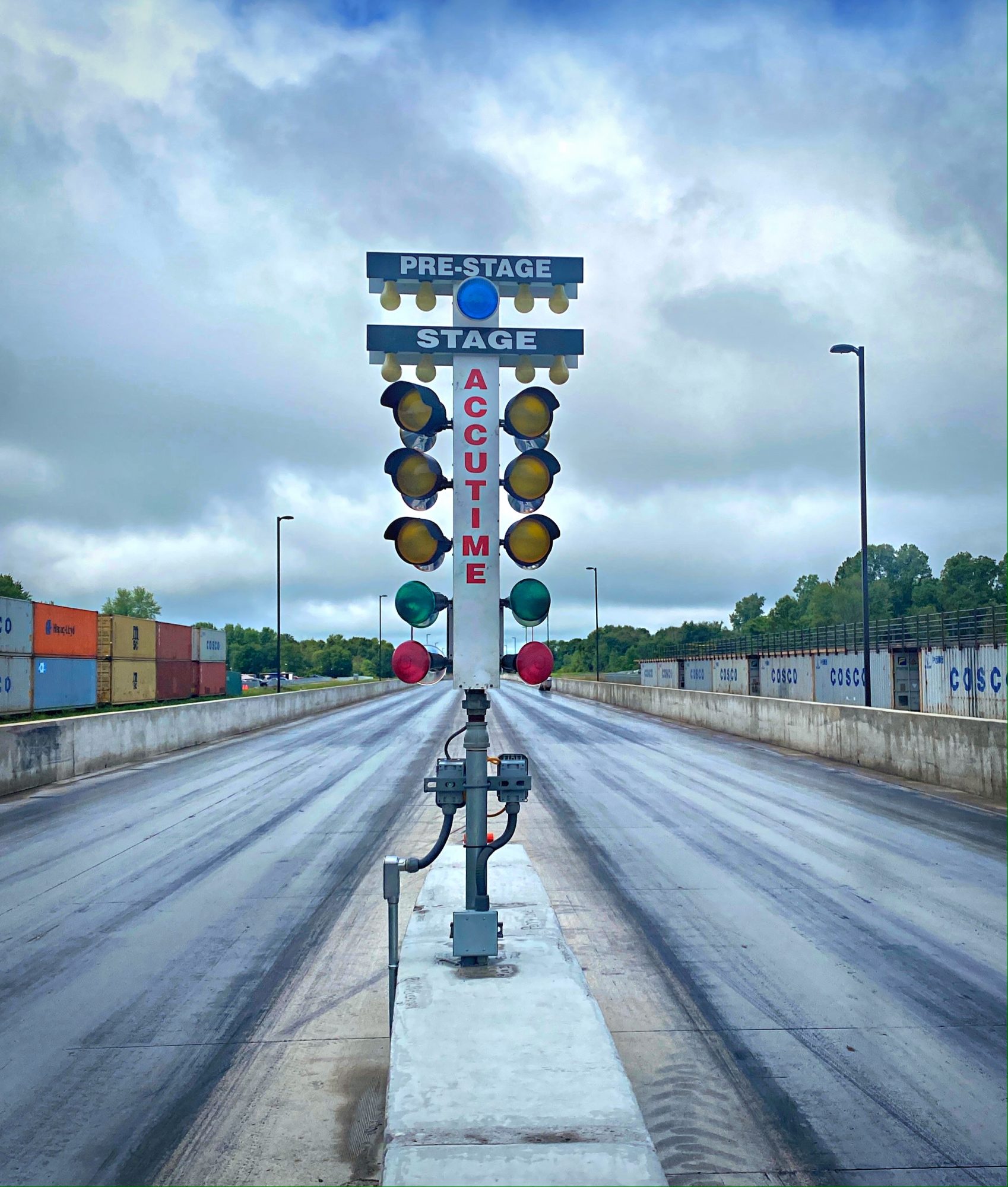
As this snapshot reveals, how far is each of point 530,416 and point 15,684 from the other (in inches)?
1078

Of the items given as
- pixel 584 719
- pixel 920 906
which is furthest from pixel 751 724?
pixel 920 906

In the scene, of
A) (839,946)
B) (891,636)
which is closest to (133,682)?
(891,636)

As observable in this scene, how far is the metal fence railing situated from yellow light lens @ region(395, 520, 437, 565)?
2343cm

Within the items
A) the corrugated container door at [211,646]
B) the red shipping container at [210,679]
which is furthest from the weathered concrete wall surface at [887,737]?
the corrugated container door at [211,646]

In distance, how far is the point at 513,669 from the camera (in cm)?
530

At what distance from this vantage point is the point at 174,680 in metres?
42.6

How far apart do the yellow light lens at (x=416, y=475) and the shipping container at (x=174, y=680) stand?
38.0 meters

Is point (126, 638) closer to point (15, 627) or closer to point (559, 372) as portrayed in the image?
point (15, 627)

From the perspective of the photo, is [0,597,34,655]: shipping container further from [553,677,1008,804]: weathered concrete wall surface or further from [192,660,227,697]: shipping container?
[553,677,1008,804]: weathered concrete wall surface

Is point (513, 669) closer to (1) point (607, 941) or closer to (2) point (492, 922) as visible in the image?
(2) point (492, 922)

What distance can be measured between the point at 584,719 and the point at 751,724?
38.4ft

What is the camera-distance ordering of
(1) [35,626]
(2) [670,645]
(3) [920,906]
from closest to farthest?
(3) [920,906], (1) [35,626], (2) [670,645]

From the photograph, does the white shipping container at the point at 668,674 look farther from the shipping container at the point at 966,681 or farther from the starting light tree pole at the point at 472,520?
the starting light tree pole at the point at 472,520

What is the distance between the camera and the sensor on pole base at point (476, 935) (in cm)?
510
